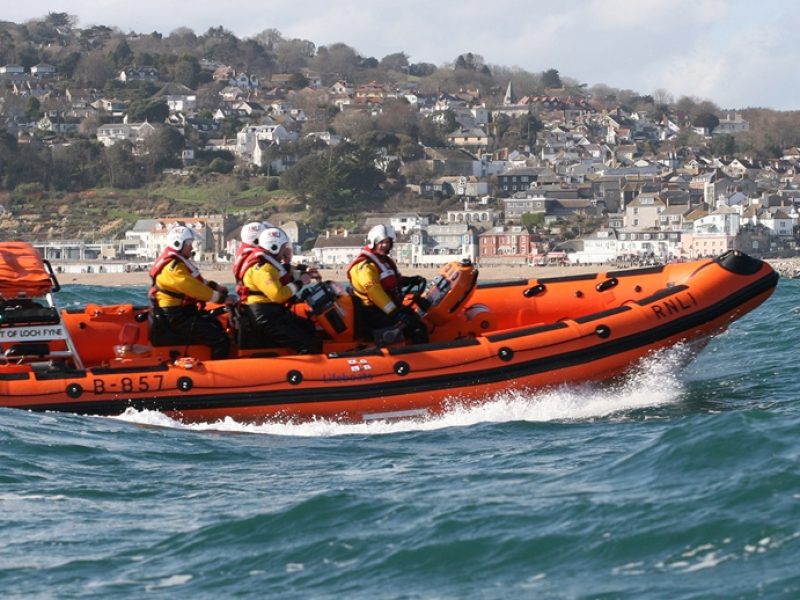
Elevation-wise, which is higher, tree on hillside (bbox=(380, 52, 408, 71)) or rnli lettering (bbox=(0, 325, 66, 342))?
tree on hillside (bbox=(380, 52, 408, 71))

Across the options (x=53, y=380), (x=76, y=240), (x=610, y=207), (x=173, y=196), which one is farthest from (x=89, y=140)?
(x=53, y=380)

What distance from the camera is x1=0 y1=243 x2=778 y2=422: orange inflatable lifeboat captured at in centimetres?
1162

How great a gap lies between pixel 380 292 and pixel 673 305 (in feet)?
6.76

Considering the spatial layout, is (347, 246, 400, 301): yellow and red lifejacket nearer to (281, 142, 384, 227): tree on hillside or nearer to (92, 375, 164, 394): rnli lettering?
(92, 375, 164, 394): rnli lettering

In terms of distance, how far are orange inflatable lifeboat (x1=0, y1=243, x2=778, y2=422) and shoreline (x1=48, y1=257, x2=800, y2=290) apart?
58672mm

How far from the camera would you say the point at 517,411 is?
1176 cm

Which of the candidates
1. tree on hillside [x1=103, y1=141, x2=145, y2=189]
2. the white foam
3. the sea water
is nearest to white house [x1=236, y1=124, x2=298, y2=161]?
tree on hillside [x1=103, y1=141, x2=145, y2=189]

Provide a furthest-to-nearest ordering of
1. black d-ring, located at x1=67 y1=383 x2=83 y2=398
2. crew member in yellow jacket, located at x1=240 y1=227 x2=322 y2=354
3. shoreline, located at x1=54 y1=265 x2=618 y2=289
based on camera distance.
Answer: shoreline, located at x1=54 y1=265 x2=618 y2=289 → crew member in yellow jacket, located at x1=240 y1=227 x2=322 y2=354 → black d-ring, located at x1=67 y1=383 x2=83 y2=398

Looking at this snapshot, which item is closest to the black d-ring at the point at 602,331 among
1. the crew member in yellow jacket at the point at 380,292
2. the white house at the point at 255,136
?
the crew member in yellow jacket at the point at 380,292

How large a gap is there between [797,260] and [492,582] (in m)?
77.5

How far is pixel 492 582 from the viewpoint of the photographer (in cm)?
748

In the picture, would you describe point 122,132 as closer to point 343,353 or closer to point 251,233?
point 251,233

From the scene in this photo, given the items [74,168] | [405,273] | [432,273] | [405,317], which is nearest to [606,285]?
[405,317]

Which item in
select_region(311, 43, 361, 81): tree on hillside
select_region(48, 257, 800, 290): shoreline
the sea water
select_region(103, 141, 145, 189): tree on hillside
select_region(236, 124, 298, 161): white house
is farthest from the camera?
select_region(311, 43, 361, 81): tree on hillside
